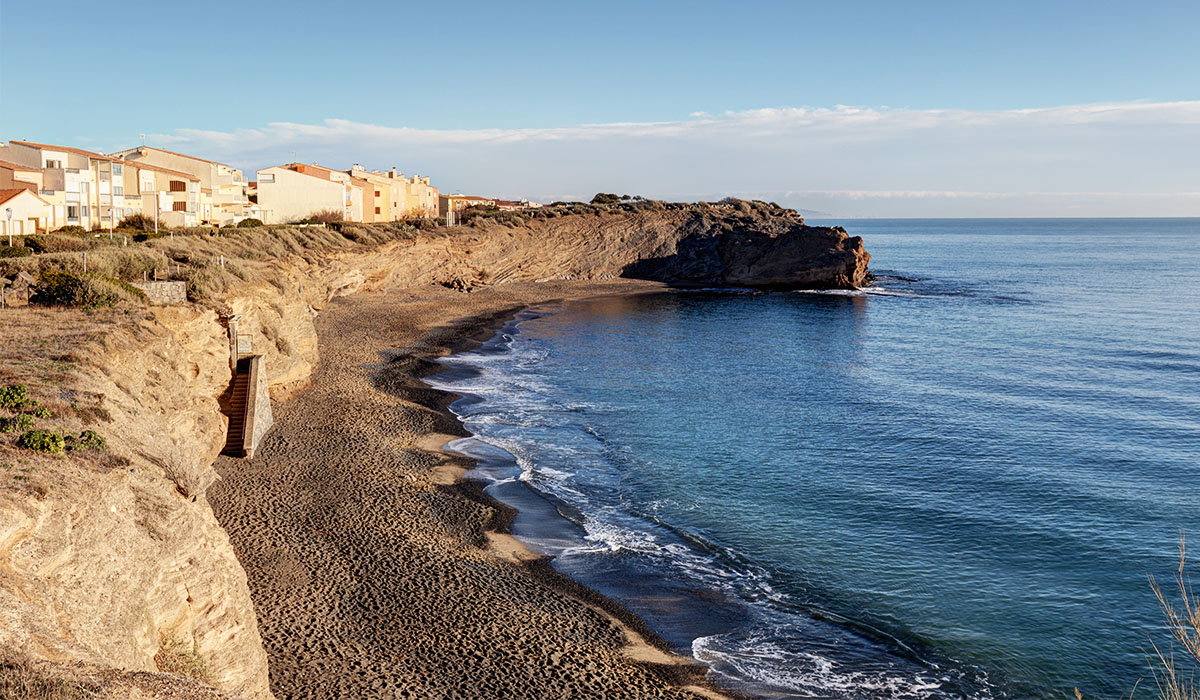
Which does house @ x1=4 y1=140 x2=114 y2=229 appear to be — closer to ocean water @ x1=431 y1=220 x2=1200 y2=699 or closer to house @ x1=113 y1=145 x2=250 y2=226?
house @ x1=113 y1=145 x2=250 y2=226

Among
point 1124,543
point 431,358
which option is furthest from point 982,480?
point 431,358

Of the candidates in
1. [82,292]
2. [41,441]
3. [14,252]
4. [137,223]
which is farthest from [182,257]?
[137,223]

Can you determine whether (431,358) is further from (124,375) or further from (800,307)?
(800,307)

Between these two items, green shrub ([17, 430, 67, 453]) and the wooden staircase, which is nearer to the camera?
green shrub ([17, 430, 67, 453])

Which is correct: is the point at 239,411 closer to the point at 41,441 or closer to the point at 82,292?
the point at 82,292

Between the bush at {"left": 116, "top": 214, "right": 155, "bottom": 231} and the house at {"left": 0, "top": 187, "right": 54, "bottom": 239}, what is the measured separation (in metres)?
5.42

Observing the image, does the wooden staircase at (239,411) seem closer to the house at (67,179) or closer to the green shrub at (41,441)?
the green shrub at (41,441)

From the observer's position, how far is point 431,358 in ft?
131

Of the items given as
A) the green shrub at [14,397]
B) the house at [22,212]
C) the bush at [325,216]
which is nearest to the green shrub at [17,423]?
the green shrub at [14,397]

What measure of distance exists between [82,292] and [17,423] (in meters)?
10.5

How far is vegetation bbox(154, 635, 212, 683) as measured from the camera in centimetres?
956

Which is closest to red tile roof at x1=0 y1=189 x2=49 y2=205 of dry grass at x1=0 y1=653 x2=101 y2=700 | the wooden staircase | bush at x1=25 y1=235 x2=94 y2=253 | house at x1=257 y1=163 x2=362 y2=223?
bush at x1=25 y1=235 x2=94 y2=253

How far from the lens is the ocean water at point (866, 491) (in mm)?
14992

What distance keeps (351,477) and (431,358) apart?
60.7ft
